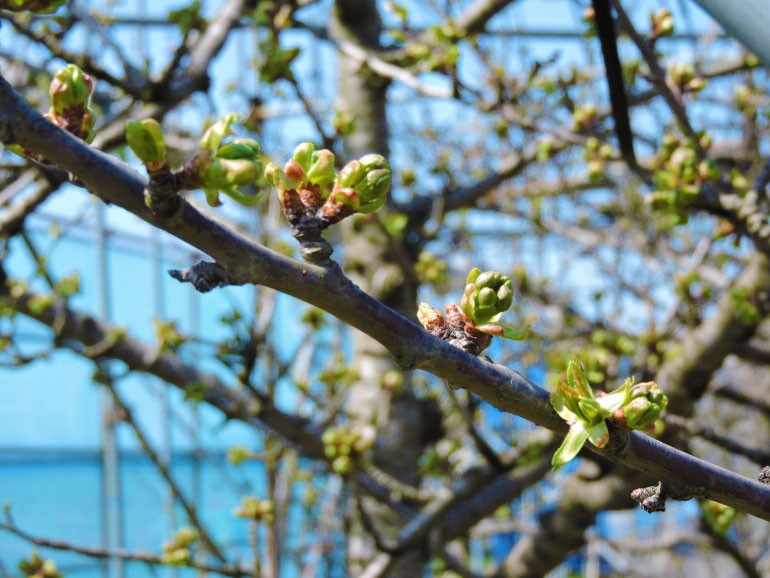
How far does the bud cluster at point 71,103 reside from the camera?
2.49 feet

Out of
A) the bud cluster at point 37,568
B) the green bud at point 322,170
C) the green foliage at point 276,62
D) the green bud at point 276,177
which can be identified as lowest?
the green bud at point 276,177

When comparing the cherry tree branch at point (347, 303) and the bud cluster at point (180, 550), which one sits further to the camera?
the bud cluster at point (180, 550)

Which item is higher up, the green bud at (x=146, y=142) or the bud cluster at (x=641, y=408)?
the green bud at (x=146, y=142)

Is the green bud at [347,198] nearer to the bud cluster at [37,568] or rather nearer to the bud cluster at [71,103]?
the bud cluster at [71,103]

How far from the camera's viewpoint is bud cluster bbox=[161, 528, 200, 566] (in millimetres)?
1997

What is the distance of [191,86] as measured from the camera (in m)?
2.32

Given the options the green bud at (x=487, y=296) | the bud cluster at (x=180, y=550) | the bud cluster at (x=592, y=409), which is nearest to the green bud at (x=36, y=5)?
the green bud at (x=487, y=296)

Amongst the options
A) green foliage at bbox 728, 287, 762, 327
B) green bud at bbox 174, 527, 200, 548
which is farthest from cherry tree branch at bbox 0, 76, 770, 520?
green bud at bbox 174, 527, 200, 548

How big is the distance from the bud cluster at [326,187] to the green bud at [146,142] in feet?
0.40

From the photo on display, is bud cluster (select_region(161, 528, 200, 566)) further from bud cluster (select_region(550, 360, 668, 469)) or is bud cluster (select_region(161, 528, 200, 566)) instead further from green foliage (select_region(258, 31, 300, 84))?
bud cluster (select_region(550, 360, 668, 469))

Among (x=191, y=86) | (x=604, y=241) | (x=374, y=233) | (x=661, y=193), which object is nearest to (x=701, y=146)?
(x=661, y=193)

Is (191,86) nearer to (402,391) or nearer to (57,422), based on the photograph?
(402,391)

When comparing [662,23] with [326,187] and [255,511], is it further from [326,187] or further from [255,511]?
[255,511]

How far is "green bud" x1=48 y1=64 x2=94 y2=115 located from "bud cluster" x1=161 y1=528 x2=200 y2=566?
1.48m
